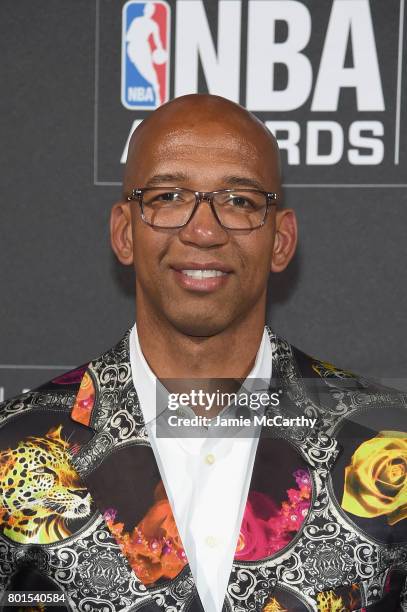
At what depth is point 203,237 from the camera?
1.47 m

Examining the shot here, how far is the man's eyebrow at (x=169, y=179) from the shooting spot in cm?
150

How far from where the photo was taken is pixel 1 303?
211 centimetres

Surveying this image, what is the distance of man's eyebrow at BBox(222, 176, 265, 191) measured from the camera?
1504mm

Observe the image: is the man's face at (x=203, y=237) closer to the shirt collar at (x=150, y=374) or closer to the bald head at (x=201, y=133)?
the bald head at (x=201, y=133)

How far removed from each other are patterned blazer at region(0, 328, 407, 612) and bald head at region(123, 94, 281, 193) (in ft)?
1.33

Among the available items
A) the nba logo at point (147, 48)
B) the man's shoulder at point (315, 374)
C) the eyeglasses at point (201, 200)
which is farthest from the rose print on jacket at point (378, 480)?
the nba logo at point (147, 48)

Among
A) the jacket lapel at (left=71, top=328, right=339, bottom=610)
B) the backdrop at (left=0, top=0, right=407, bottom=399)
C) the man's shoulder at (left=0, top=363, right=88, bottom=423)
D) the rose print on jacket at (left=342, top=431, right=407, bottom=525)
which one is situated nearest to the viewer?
the jacket lapel at (left=71, top=328, right=339, bottom=610)

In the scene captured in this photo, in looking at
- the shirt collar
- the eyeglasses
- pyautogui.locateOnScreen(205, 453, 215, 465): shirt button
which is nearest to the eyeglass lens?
the eyeglasses

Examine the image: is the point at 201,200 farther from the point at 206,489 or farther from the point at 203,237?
the point at 206,489

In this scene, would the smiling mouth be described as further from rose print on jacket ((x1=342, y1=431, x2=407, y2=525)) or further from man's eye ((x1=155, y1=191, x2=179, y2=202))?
rose print on jacket ((x1=342, y1=431, x2=407, y2=525))

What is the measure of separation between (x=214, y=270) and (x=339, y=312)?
67 cm

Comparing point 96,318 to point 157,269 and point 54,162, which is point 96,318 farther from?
point 157,269

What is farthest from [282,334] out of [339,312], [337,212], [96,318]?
[96,318]

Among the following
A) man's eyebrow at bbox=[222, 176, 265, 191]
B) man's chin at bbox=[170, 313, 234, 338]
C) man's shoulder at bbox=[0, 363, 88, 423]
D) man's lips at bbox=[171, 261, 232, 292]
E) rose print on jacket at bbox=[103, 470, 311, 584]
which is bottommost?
rose print on jacket at bbox=[103, 470, 311, 584]
